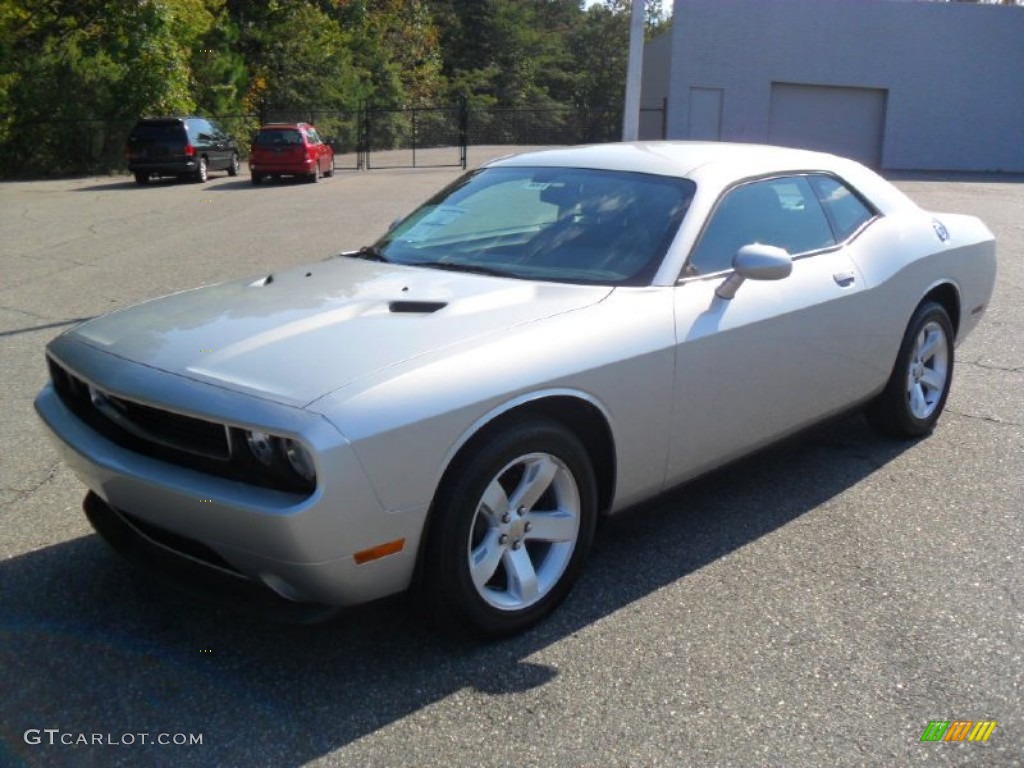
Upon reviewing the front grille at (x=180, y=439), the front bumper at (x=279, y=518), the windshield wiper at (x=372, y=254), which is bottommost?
the front bumper at (x=279, y=518)

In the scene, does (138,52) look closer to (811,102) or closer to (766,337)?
(811,102)

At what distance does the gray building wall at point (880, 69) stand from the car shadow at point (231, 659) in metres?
33.0

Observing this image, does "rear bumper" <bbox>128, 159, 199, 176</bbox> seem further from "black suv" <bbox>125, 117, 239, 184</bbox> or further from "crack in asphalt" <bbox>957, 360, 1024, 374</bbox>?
"crack in asphalt" <bbox>957, 360, 1024, 374</bbox>

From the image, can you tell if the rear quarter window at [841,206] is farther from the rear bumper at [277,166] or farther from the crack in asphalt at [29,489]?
the rear bumper at [277,166]

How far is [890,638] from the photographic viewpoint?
3350 mm

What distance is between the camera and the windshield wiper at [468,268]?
3.92 metres

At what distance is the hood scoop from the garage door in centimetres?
3371

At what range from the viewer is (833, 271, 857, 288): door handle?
14.6 feet

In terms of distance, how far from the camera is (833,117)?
34938mm

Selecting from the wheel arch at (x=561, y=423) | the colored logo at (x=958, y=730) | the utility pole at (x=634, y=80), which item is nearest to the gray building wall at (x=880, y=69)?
the utility pole at (x=634, y=80)

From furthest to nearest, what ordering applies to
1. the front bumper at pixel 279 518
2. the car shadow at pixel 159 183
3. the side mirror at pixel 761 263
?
the car shadow at pixel 159 183 < the side mirror at pixel 761 263 < the front bumper at pixel 279 518

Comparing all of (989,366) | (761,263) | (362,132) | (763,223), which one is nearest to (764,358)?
(761,263)

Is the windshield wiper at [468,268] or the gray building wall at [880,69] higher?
the gray building wall at [880,69]

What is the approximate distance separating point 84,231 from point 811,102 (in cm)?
2670
